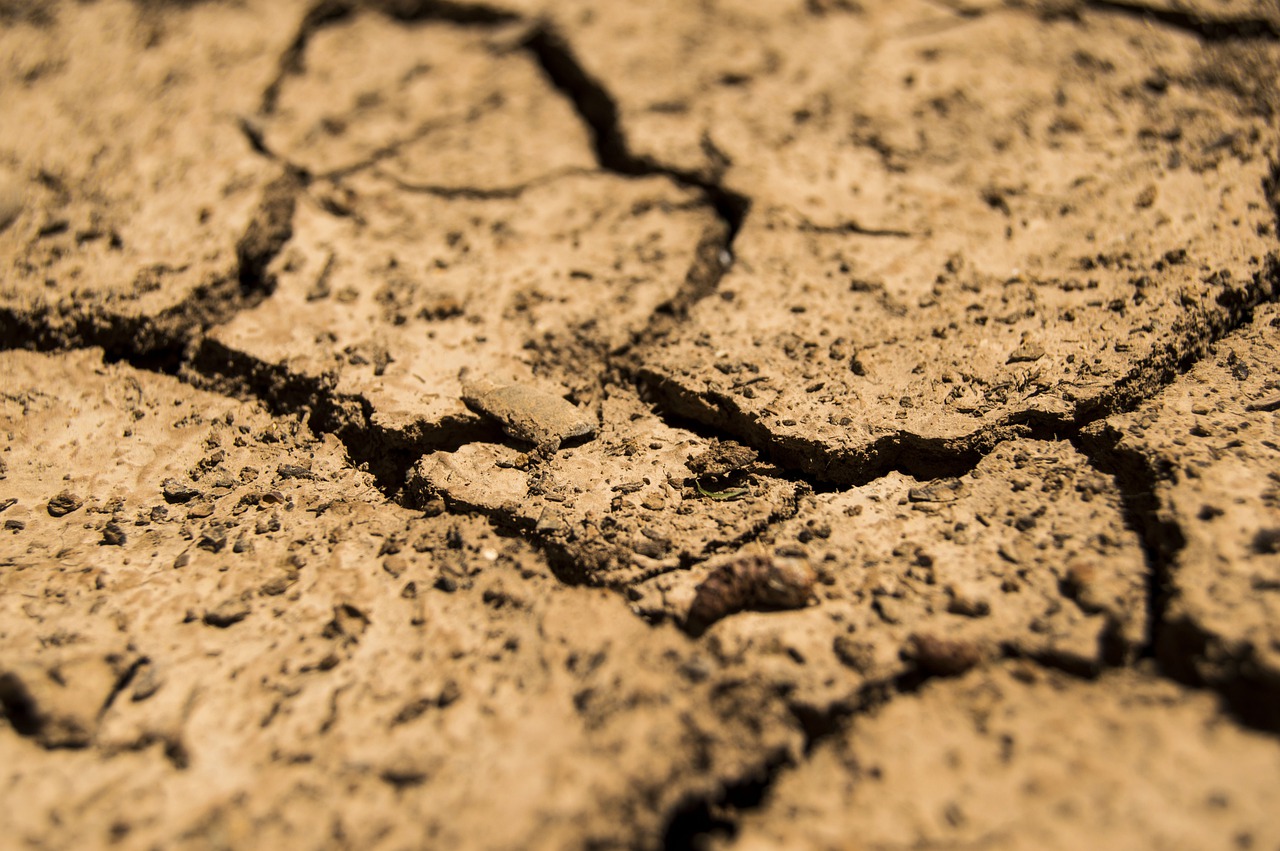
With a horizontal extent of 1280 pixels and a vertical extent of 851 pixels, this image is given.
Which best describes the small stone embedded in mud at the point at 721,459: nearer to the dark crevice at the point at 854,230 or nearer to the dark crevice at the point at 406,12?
Answer: the dark crevice at the point at 854,230

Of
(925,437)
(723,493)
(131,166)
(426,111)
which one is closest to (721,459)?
(723,493)

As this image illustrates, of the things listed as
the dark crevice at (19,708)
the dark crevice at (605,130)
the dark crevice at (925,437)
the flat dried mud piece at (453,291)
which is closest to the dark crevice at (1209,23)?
the dark crevice at (925,437)

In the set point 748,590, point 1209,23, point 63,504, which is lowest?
point 63,504

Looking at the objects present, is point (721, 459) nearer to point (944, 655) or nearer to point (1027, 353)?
point (944, 655)

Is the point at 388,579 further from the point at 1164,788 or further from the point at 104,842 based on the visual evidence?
the point at 1164,788

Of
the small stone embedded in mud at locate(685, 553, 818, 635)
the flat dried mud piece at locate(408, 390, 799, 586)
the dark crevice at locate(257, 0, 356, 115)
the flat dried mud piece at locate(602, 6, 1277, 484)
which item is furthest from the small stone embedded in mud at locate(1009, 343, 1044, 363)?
the dark crevice at locate(257, 0, 356, 115)

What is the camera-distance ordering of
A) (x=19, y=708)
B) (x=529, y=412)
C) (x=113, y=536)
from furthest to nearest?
1. (x=529, y=412)
2. (x=113, y=536)
3. (x=19, y=708)

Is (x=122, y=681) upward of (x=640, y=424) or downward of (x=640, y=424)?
downward

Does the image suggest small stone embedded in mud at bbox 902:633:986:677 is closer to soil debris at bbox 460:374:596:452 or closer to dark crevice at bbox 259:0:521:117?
soil debris at bbox 460:374:596:452
